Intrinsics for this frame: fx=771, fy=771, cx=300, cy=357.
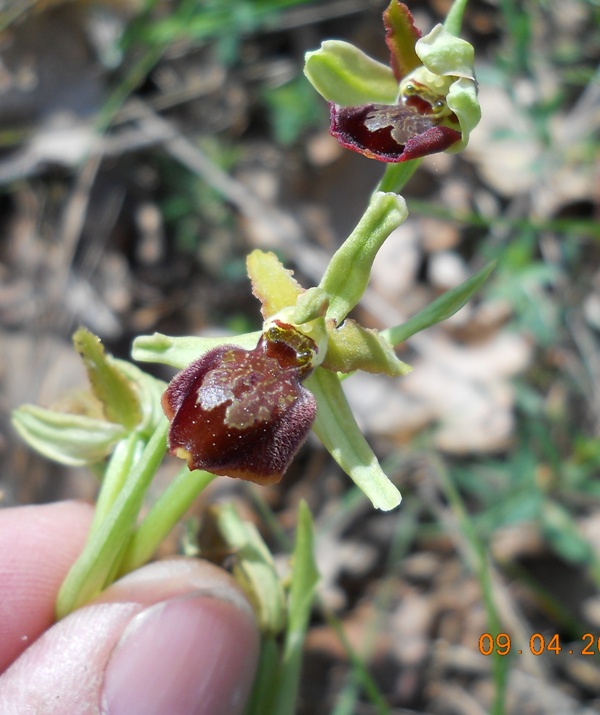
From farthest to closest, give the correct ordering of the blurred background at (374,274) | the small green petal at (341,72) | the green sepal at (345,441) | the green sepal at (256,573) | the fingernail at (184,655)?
the blurred background at (374,274) < the green sepal at (256,573) < the fingernail at (184,655) < the small green petal at (341,72) < the green sepal at (345,441)

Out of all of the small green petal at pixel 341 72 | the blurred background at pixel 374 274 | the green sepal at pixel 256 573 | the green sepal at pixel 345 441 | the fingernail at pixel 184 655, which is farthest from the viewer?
the blurred background at pixel 374 274

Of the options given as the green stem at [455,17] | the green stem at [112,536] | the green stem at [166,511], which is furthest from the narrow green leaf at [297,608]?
the green stem at [455,17]

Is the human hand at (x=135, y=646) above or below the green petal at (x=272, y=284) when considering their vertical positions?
below

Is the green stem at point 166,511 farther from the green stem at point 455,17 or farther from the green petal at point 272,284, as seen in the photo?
the green stem at point 455,17

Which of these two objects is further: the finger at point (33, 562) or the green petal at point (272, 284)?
the finger at point (33, 562)

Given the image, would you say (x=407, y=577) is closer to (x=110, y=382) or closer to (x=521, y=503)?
(x=521, y=503)

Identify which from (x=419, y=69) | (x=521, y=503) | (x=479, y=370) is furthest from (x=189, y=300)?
(x=419, y=69)

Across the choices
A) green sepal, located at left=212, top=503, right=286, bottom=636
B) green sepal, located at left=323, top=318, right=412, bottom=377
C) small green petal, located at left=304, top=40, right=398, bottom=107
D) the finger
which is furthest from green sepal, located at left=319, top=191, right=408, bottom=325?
the finger
